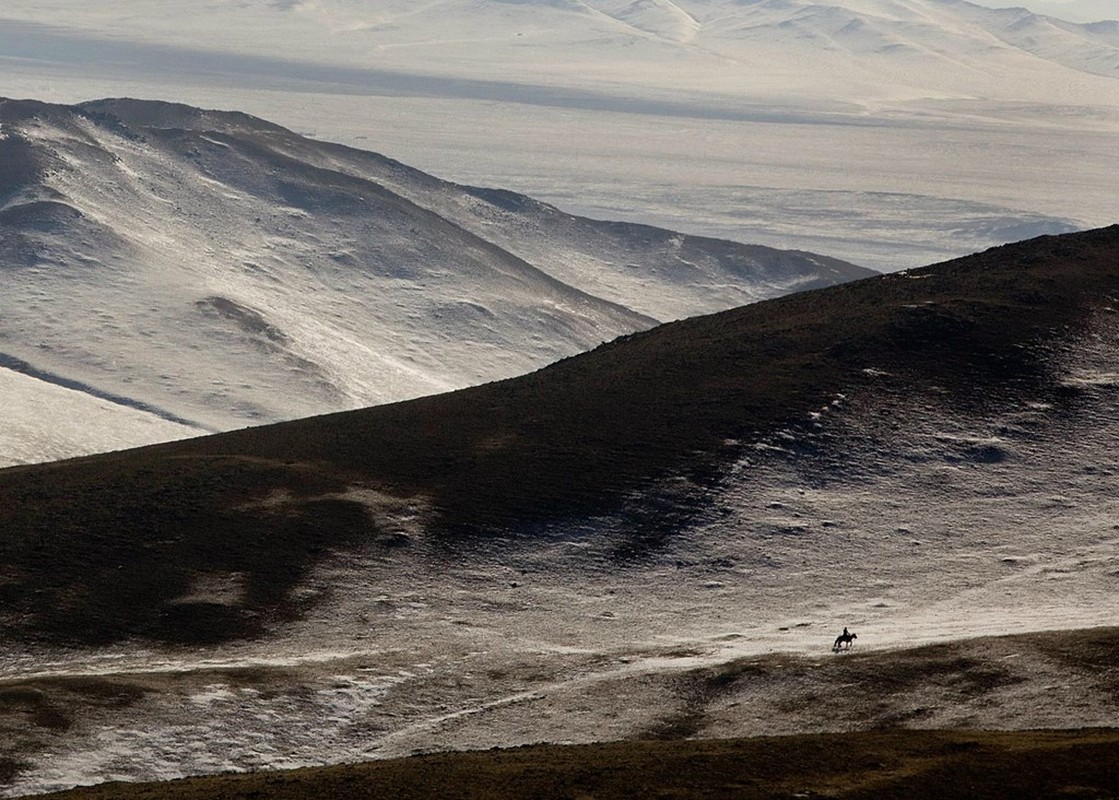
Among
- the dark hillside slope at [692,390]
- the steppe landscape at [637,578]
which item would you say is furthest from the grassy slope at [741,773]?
the dark hillside slope at [692,390]

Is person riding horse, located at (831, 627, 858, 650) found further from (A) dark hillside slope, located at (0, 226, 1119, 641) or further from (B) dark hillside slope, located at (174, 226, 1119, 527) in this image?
(B) dark hillside slope, located at (174, 226, 1119, 527)

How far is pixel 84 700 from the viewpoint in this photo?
210 ft

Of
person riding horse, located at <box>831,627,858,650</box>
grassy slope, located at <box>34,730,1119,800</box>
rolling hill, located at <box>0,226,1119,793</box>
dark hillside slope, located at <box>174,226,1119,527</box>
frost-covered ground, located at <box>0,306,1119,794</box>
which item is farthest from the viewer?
dark hillside slope, located at <box>174,226,1119,527</box>

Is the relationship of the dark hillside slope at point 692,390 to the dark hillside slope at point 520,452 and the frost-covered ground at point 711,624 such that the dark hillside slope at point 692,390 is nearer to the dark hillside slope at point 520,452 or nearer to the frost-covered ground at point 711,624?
the dark hillside slope at point 520,452

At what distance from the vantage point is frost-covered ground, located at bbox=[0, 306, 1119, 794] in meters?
61.6

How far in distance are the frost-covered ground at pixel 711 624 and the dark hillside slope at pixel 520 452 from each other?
217cm

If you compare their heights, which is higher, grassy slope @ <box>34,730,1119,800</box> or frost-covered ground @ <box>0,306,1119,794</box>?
grassy slope @ <box>34,730,1119,800</box>

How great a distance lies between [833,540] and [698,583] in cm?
1061

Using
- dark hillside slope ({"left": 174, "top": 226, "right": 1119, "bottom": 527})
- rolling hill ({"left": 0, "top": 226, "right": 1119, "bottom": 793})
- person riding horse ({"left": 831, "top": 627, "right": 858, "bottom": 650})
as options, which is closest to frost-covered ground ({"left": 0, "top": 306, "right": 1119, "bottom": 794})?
rolling hill ({"left": 0, "top": 226, "right": 1119, "bottom": 793})

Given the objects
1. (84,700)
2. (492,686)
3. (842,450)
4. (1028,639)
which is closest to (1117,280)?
(842,450)

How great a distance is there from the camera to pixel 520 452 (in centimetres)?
10256

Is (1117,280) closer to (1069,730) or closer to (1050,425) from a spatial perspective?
(1050,425)

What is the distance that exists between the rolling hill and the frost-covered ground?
0.74 feet

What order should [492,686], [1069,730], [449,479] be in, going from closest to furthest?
[1069,730], [492,686], [449,479]
